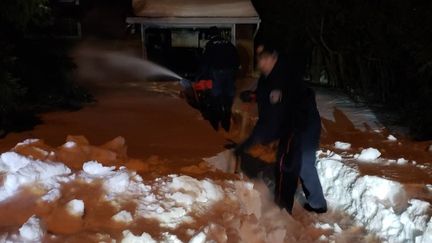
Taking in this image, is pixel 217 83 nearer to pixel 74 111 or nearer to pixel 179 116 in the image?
pixel 179 116

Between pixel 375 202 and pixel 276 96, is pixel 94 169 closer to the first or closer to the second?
pixel 276 96

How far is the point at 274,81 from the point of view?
440 cm

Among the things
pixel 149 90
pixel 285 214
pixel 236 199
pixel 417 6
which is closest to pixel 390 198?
pixel 285 214

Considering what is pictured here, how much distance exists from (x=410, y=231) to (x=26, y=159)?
3.77m


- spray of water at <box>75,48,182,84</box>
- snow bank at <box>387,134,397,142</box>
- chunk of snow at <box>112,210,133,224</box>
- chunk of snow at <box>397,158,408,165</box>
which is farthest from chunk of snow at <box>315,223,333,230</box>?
spray of water at <box>75,48,182,84</box>

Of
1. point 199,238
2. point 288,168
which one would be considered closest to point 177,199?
point 199,238

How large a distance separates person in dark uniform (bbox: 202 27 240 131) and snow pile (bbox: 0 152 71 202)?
394cm

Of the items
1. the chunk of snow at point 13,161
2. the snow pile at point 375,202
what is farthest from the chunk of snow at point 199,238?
the chunk of snow at point 13,161

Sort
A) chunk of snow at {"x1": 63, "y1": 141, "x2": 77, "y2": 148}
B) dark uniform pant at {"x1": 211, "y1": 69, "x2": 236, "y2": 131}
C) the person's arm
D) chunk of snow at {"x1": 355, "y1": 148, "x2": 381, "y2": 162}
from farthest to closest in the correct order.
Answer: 1. dark uniform pant at {"x1": 211, "y1": 69, "x2": 236, "y2": 131}
2. chunk of snow at {"x1": 355, "y1": 148, "x2": 381, "y2": 162}
3. chunk of snow at {"x1": 63, "y1": 141, "x2": 77, "y2": 148}
4. the person's arm

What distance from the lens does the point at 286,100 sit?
14.5 feet

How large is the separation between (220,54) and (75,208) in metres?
4.65

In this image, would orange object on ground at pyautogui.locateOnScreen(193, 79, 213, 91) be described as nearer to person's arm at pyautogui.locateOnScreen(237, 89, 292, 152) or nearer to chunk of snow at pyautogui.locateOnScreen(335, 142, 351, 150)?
chunk of snow at pyautogui.locateOnScreen(335, 142, 351, 150)

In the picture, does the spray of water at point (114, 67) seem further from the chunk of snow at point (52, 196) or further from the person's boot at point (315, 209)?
the chunk of snow at point (52, 196)

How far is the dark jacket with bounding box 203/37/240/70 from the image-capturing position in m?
8.04
